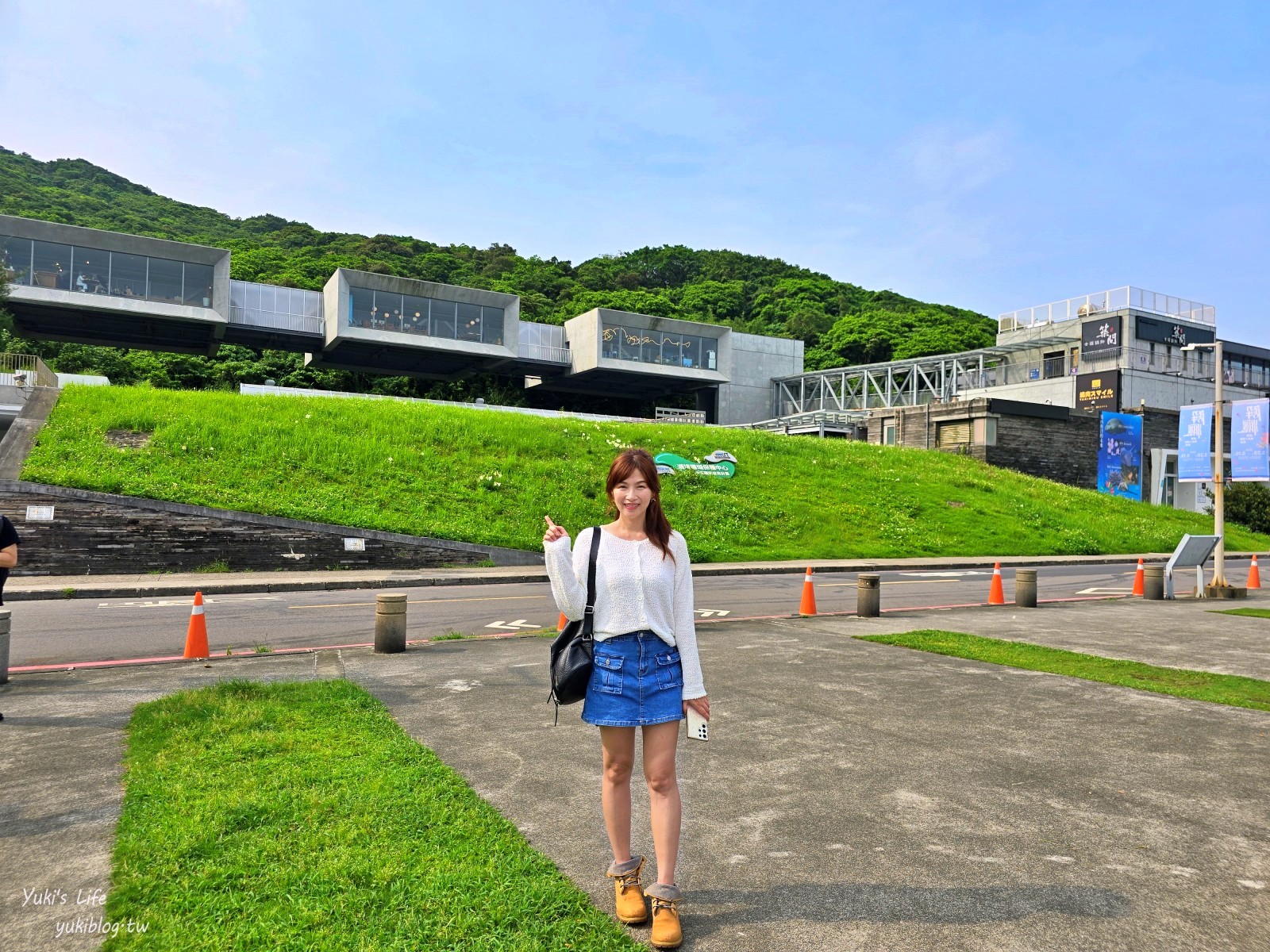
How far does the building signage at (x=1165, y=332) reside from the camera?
5453 centimetres

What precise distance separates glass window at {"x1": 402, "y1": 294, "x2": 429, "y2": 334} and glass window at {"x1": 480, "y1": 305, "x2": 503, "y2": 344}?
3.96 metres

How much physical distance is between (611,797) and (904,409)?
153ft

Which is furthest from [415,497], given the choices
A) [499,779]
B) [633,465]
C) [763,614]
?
[633,465]

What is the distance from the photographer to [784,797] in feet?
15.7

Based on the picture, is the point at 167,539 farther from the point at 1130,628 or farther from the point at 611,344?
the point at 611,344

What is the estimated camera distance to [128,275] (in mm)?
46750

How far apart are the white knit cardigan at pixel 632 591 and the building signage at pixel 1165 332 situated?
61.6 m

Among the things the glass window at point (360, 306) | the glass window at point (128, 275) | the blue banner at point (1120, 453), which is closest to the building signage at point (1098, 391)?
the blue banner at point (1120, 453)

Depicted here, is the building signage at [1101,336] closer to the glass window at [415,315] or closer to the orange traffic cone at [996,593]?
the glass window at [415,315]

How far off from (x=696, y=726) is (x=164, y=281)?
2118 inches

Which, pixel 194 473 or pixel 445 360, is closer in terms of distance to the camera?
pixel 194 473

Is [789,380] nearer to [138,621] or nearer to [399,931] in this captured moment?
[138,621]

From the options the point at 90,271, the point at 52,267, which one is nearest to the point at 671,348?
the point at 90,271

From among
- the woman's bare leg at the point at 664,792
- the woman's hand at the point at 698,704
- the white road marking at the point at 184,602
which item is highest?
the woman's hand at the point at 698,704
